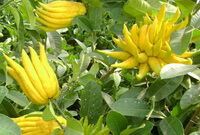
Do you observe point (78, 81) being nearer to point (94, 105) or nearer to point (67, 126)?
point (94, 105)

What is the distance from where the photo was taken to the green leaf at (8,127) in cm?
81

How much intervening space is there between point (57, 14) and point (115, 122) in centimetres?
33

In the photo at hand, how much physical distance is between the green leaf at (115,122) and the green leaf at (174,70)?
0.52 feet

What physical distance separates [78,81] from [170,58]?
0.31 m

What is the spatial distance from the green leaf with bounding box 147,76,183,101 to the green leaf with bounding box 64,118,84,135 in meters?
0.22

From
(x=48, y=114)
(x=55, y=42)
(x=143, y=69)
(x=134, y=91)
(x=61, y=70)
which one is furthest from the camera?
(x=61, y=70)

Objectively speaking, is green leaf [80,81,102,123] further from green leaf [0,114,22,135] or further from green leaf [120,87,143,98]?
green leaf [0,114,22,135]

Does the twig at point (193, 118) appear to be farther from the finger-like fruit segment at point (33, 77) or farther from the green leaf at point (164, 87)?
the finger-like fruit segment at point (33, 77)

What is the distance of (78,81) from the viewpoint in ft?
3.70

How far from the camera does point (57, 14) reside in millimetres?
1086

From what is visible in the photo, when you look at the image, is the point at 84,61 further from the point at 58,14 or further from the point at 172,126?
the point at 172,126

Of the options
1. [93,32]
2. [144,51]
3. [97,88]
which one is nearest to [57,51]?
[93,32]

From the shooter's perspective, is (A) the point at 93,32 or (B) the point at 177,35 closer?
(B) the point at 177,35

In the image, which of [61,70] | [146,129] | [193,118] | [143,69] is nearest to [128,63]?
[143,69]
